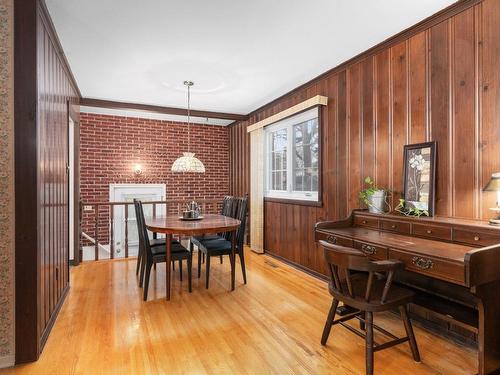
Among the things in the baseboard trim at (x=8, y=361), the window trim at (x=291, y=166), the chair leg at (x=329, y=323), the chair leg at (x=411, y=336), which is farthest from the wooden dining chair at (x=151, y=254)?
the chair leg at (x=411, y=336)

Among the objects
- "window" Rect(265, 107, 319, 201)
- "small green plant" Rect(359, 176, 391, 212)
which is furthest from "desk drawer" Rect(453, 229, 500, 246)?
"window" Rect(265, 107, 319, 201)

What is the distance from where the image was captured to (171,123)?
604 cm

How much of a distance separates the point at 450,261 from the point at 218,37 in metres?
2.44

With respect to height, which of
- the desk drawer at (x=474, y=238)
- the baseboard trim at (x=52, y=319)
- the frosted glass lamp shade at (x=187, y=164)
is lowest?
the baseboard trim at (x=52, y=319)

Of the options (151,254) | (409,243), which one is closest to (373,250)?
(409,243)

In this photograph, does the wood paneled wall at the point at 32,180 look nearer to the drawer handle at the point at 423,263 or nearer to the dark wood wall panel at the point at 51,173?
the dark wood wall panel at the point at 51,173

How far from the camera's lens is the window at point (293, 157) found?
382 cm

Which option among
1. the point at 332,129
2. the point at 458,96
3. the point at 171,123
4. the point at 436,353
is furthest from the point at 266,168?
the point at 436,353

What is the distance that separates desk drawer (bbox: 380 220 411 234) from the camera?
2.28 meters

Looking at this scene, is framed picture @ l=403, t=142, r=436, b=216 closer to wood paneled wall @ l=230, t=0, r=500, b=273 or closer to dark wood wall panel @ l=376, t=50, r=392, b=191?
wood paneled wall @ l=230, t=0, r=500, b=273

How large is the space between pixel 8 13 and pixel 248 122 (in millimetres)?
3884

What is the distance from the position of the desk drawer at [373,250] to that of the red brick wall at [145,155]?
4558 mm

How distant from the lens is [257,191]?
16.1 feet

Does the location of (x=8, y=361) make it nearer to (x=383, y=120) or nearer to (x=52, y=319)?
(x=52, y=319)
